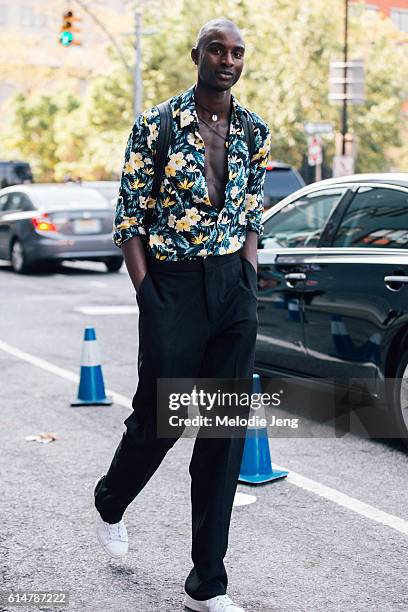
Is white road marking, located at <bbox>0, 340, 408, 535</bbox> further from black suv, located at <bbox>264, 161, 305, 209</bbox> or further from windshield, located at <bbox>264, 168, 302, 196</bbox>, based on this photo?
windshield, located at <bbox>264, 168, 302, 196</bbox>

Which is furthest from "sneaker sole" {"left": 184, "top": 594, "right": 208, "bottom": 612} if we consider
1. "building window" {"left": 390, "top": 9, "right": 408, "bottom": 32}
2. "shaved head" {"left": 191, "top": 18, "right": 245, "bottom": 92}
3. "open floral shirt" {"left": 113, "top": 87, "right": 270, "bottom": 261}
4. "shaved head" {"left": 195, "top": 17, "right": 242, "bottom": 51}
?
"building window" {"left": 390, "top": 9, "right": 408, "bottom": 32}

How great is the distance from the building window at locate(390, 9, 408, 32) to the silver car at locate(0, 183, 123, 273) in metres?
53.8

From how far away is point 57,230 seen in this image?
18.4 meters

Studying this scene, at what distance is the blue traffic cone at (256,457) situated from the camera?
18.4 ft

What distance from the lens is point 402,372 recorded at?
6.20 meters

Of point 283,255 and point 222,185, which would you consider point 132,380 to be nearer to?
point 283,255

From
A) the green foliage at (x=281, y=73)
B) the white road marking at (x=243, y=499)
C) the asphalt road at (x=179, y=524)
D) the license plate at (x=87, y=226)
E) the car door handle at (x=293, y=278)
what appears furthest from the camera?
the green foliage at (x=281, y=73)

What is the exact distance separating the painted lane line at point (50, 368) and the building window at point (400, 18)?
62.4 meters

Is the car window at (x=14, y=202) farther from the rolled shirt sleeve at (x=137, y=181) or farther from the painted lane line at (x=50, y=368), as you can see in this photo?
the rolled shirt sleeve at (x=137, y=181)

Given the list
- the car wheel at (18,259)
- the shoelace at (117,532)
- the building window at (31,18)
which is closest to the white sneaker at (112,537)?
the shoelace at (117,532)

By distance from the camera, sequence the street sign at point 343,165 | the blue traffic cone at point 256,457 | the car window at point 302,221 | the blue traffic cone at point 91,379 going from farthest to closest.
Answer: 1. the street sign at point 343,165
2. the blue traffic cone at point 91,379
3. the car window at point 302,221
4. the blue traffic cone at point 256,457

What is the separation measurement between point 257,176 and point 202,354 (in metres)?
0.68

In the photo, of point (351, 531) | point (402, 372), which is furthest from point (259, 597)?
point (402, 372)

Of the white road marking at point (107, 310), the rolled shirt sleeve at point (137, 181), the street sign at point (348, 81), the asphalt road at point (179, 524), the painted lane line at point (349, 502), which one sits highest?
the street sign at point (348, 81)
